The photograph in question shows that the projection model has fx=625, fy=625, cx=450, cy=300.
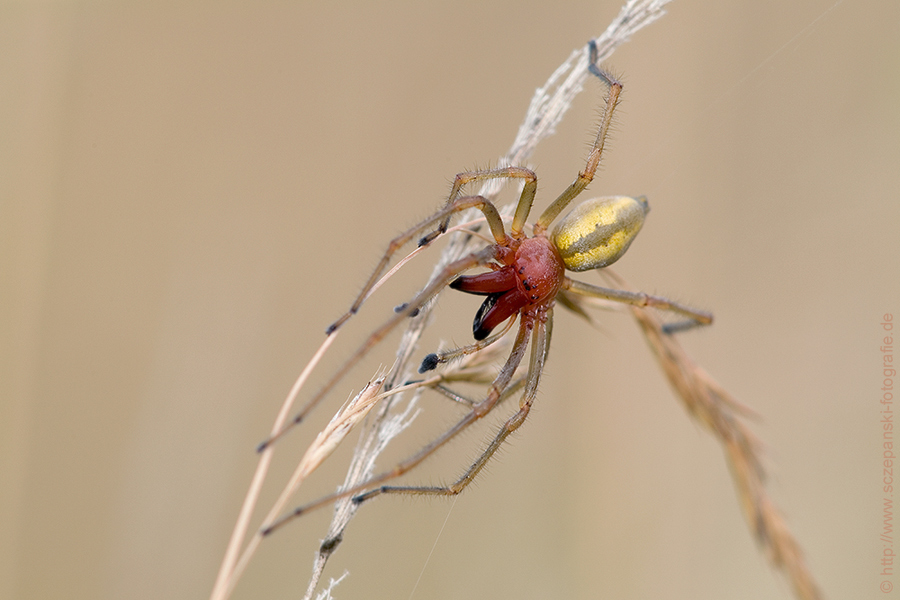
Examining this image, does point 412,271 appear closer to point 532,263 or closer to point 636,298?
point 532,263

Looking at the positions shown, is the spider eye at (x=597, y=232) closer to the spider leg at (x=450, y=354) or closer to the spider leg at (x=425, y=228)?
the spider leg at (x=425, y=228)

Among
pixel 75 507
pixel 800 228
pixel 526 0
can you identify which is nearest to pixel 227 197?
pixel 75 507

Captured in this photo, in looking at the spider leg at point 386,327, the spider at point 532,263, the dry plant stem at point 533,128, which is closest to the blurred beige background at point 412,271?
the spider at point 532,263

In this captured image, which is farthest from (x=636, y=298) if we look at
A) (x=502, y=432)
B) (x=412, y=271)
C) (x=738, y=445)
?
(x=412, y=271)

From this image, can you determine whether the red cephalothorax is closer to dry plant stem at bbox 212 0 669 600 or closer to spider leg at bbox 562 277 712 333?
spider leg at bbox 562 277 712 333

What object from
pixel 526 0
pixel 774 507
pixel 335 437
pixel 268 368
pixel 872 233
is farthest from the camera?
pixel 526 0

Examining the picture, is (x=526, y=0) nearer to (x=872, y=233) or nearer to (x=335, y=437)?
(x=872, y=233)
